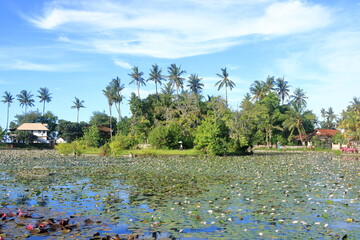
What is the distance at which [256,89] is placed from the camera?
7925cm

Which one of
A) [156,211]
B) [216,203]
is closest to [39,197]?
[156,211]

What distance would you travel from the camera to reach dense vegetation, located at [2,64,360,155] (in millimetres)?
45994

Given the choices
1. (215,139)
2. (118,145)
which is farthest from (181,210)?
(118,145)

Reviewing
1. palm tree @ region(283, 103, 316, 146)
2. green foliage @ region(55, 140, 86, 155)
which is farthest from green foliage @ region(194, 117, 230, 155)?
palm tree @ region(283, 103, 316, 146)

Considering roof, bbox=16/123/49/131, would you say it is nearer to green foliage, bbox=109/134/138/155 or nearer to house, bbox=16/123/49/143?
house, bbox=16/123/49/143

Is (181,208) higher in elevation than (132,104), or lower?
lower

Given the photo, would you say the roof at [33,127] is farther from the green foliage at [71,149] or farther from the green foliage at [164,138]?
the green foliage at [164,138]

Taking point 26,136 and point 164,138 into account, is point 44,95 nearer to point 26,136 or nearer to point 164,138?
point 26,136

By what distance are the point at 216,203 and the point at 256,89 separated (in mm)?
71391

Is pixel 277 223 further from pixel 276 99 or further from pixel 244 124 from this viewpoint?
pixel 276 99

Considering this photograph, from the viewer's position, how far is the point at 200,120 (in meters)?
65.2

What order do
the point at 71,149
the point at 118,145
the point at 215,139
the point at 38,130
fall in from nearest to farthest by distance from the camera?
1. the point at 215,139
2. the point at 71,149
3. the point at 118,145
4. the point at 38,130

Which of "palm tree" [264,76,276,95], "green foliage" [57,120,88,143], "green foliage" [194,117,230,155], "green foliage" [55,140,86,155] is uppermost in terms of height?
"palm tree" [264,76,276,95]

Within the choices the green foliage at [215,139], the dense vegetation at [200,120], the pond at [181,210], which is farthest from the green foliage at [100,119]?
the pond at [181,210]
